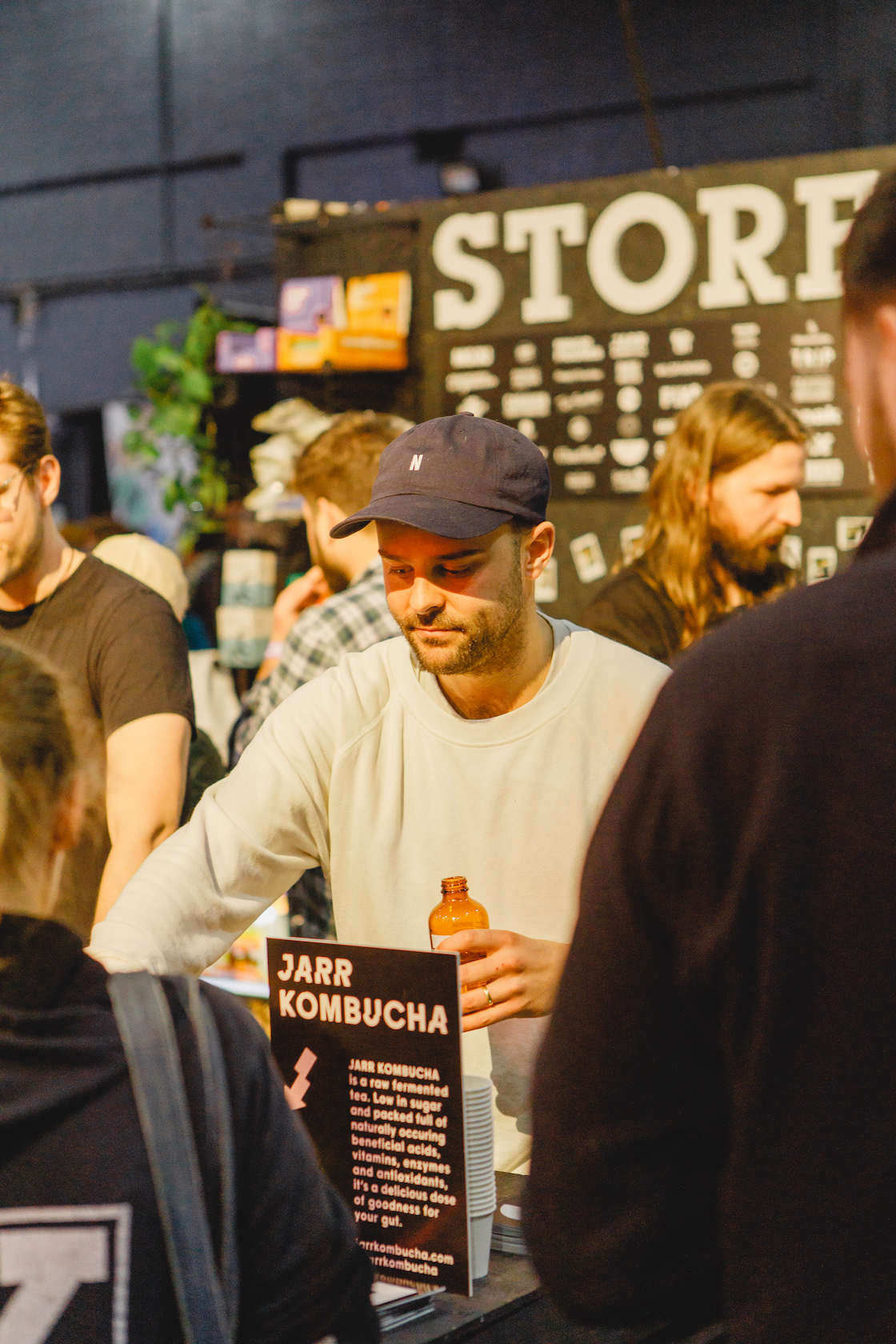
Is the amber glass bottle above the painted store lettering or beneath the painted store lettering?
beneath

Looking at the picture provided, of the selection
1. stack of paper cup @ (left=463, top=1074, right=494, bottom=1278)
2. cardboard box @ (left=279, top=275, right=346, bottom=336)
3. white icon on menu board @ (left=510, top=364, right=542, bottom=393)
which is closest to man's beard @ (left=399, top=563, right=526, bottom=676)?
stack of paper cup @ (left=463, top=1074, right=494, bottom=1278)

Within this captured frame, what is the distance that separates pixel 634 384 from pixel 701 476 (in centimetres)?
186

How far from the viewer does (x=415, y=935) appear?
5.89 ft

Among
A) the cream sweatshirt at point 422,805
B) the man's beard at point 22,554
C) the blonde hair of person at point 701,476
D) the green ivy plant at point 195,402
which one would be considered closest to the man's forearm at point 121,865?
the cream sweatshirt at point 422,805

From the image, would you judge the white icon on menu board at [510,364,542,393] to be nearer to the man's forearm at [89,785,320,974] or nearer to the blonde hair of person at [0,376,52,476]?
the blonde hair of person at [0,376,52,476]

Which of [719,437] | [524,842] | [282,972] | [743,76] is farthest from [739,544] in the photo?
[743,76]

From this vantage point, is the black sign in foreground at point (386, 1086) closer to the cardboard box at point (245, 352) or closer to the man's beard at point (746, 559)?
the man's beard at point (746, 559)

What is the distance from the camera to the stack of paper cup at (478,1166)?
133cm

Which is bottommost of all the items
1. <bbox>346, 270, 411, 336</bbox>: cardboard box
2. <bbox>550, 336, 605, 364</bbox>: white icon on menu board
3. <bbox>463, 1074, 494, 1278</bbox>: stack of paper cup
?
<bbox>463, 1074, 494, 1278</bbox>: stack of paper cup

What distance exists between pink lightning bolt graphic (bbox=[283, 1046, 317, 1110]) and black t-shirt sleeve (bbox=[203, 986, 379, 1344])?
0.41m

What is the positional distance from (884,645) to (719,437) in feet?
7.31

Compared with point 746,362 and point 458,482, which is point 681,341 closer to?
point 746,362

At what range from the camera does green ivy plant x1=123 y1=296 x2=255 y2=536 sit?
6922 millimetres

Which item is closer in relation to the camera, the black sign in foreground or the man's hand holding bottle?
the black sign in foreground
